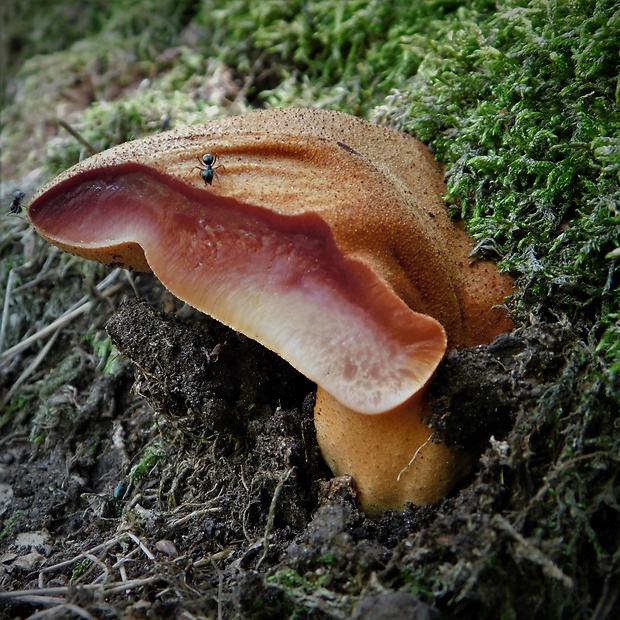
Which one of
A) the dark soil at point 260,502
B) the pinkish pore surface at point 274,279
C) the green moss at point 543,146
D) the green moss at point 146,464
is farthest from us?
the green moss at point 146,464

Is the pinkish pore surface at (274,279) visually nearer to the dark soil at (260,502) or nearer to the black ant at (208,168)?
the black ant at (208,168)

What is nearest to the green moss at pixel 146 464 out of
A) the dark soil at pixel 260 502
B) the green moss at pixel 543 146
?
the dark soil at pixel 260 502

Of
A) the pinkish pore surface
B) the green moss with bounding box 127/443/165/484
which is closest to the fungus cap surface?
the pinkish pore surface

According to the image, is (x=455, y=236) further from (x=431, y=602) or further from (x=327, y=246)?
(x=431, y=602)

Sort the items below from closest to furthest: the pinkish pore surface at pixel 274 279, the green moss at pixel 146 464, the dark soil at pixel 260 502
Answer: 1. the dark soil at pixel 260 502
2. the pinkish pore surface at pixel 274 279
3. the green moss at pixel 146 464

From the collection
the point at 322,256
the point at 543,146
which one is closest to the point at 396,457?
the point at 322,256

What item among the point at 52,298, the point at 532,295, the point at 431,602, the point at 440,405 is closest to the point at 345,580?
the point at 431,602

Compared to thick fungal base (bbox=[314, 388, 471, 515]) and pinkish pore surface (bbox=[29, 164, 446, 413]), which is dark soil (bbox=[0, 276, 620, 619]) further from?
pinkish pore surface (bbox=[29, 164, 446, 413])
